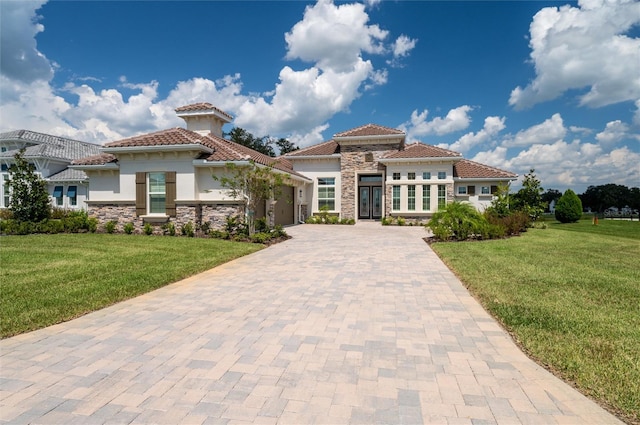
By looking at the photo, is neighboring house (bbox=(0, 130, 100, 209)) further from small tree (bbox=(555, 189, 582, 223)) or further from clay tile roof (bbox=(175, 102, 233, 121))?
small tree (bbox=(555, 189, 582, 223))

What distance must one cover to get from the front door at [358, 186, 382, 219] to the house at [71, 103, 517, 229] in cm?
7

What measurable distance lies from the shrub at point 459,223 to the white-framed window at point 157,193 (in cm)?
1146

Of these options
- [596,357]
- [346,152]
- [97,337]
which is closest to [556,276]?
[596,357]

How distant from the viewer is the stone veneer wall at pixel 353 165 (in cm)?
2236

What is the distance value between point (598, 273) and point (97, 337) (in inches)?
364

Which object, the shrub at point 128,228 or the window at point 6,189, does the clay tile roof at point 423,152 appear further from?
the window at point 6,189

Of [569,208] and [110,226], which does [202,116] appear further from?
[569,208]

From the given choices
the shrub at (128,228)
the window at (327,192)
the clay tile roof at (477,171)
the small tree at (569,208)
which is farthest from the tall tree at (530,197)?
the shrub at (128,228)

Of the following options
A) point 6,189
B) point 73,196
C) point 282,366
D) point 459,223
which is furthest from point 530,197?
point 6,189

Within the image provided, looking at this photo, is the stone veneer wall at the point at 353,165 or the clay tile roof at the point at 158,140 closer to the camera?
the clay tile roof at the point at 158,140

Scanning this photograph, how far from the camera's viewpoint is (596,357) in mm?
3486

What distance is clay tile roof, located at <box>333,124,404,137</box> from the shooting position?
71.7ft

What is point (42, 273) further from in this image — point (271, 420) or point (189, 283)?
point (271, 420)

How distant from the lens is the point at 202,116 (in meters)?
19.5
